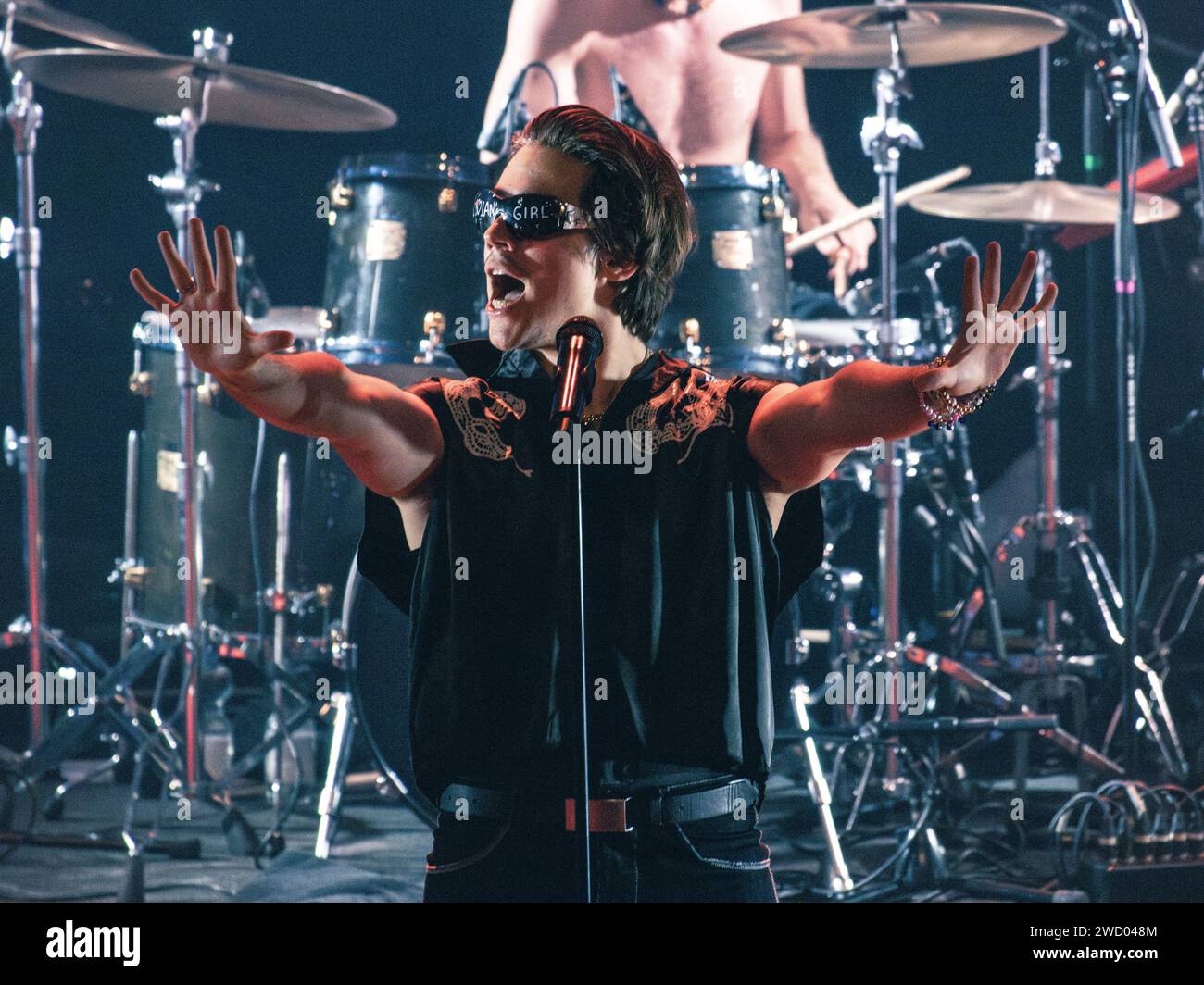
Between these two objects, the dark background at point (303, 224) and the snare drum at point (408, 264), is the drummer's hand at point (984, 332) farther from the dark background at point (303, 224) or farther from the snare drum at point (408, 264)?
the dark background at point (303, 224)

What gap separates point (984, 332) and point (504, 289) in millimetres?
589

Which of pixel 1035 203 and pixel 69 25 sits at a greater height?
pixel 69 25

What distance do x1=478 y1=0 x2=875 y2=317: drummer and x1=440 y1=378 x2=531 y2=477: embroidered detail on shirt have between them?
351 cm

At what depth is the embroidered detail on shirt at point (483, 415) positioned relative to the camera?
1.80 meters

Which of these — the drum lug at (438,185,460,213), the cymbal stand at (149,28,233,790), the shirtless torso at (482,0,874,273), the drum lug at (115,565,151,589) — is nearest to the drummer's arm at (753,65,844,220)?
the shirtless torso at (482,0,874,273)

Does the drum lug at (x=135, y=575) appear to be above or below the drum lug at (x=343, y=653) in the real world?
above

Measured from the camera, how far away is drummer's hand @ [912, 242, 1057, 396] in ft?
5.17

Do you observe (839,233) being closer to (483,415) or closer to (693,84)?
(693,84)

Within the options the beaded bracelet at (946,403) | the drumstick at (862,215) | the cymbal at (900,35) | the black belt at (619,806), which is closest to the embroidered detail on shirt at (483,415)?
the black belt at (619,806)

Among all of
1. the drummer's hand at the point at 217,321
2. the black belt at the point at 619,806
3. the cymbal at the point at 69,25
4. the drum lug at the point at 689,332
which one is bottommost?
the black belt at the point at 619,806

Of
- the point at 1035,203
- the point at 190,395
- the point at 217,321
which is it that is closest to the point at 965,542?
the point at 1035,203

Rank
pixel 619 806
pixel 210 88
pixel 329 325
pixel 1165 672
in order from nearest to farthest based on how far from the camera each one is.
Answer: pixel 619 806
pixel 329 325
pixel 210 88
pixel 1165 672

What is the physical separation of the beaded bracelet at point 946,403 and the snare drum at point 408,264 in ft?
9.84

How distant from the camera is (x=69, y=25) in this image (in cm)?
484
